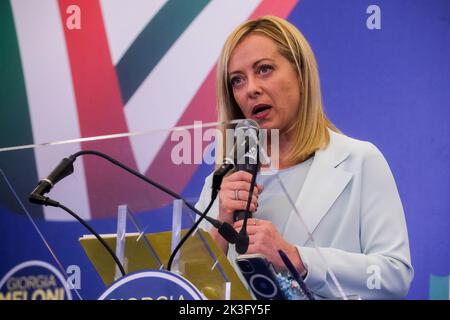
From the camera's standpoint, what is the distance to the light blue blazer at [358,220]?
6.07 ft

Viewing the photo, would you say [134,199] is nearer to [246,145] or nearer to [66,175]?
[66,175]

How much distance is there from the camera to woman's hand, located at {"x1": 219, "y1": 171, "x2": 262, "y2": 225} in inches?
57.1

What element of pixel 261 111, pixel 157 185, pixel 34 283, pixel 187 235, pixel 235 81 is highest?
pixel 235 81

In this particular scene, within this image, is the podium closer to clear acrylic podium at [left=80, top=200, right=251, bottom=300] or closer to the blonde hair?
clear acrylic podium at [left=80, top=200, right=251, bottom=300]

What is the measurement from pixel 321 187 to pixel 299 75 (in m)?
0.46

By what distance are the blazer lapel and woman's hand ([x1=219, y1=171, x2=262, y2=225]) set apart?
1.36 feet

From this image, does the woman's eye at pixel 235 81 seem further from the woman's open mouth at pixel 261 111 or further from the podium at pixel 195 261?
the podium at pixel 195 261

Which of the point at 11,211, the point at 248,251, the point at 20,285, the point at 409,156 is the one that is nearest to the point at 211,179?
the point at 248,251

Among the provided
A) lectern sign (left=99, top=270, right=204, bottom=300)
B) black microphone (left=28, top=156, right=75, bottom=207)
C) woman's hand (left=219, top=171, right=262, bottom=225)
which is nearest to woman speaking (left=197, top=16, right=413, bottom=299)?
woman's hand (left=219, top=171, right=262, bottom=225)

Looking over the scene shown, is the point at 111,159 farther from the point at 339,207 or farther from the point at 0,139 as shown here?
the point at 0,139

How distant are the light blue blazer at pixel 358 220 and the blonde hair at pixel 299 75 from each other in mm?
107

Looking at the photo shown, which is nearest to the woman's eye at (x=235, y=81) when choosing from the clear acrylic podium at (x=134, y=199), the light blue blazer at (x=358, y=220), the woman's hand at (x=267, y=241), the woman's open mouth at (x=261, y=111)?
the woman's open mouth at (x=261, y=111)

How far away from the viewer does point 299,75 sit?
2.23 meters

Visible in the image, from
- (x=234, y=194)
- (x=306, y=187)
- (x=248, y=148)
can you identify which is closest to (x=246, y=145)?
(x=248, y=148)
